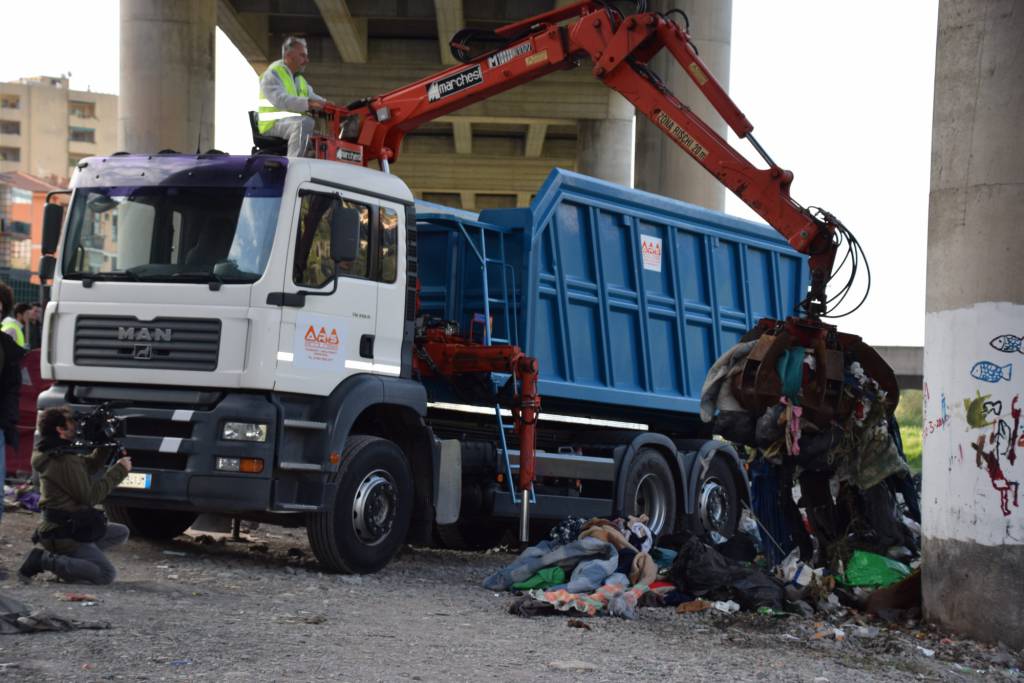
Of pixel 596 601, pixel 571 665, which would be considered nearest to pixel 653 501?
pixel 596 601

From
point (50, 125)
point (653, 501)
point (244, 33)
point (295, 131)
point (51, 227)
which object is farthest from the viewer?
point (50, 125)

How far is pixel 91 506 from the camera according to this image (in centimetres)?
901

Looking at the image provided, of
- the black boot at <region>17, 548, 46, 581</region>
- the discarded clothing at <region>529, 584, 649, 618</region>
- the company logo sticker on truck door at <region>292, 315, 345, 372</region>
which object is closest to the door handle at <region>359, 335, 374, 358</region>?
the company logo sticker on truck door at <region>292, 315, 345, 372</region>

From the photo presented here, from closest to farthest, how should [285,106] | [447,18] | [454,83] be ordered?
[285,106], [454,83], [447,18]

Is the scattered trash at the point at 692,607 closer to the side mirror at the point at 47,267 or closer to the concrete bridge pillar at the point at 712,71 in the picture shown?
the side mirror at the point at 47,267

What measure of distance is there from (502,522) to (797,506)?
3.03 meters

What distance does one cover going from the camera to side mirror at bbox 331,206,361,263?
9.83m

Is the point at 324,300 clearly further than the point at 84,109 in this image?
No

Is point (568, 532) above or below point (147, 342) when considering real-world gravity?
below

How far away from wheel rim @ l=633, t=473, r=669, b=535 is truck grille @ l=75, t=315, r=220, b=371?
451 centimetres

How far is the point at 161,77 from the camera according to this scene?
22.9 meters

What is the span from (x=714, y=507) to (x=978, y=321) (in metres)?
5.49

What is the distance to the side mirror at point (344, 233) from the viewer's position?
32.2 ft

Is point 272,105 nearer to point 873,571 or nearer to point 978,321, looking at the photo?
point 978,321
